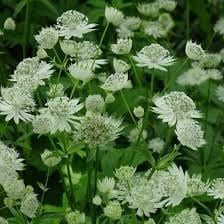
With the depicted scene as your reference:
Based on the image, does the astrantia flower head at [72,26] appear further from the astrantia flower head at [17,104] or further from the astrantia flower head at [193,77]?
the astrantia flower head at [193,77]

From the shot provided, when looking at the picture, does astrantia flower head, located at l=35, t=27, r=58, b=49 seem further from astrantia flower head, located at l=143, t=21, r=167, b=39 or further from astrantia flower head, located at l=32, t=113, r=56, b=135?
astrantia flower head, located at l=143, t=21, r=167, b=39

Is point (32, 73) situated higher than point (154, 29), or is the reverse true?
point (32, 73)

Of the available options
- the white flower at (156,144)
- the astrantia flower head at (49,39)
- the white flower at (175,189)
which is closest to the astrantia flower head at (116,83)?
the astrantia flower head at (49,39)

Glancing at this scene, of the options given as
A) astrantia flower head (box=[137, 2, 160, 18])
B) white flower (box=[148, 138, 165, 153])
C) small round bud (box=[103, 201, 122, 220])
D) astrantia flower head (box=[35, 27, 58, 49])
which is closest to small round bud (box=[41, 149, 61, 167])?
small round bud (box=[103, 201, 122, 220])

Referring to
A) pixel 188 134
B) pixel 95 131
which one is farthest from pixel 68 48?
pixel 188 134

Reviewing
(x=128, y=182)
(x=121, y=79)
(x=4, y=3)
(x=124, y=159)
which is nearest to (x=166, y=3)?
(x=4, y=3)

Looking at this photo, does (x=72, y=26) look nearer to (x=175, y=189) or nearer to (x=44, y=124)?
(x=44, y=124)
